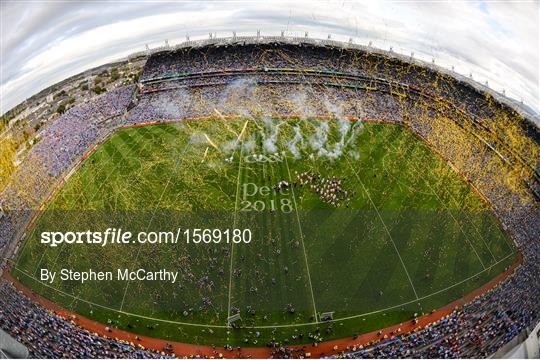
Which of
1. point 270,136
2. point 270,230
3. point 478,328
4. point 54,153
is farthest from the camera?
point 270,136

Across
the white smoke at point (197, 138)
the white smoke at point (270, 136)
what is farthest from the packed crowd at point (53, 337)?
the white smoke at point (270, 136)

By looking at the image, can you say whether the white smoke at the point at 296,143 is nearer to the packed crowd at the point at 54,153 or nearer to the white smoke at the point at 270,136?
the white smoke at the point at 270,136

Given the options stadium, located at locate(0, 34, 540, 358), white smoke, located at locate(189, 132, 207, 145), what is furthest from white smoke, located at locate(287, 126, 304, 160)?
white smoke, located at locate(189, 132, 207, 145)

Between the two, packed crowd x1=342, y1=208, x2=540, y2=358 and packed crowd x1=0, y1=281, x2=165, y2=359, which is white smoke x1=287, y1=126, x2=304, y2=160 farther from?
packed crowd x1=0, y1=281, x2=165, y2=359

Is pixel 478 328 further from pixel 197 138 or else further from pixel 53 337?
pixel 197 138

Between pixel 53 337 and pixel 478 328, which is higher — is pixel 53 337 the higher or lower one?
the higher one

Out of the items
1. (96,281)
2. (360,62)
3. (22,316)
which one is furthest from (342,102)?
(22,316)

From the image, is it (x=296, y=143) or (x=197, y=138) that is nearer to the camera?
(x=296, y=143)

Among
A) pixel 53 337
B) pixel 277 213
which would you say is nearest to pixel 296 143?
pixel 277 213
